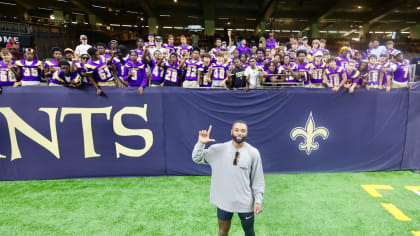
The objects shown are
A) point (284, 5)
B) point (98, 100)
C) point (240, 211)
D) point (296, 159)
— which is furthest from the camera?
point (284, 5)

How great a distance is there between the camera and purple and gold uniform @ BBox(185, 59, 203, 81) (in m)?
6.87

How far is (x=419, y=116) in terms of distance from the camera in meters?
5.98

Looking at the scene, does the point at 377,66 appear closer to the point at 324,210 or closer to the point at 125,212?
the point at 324,210

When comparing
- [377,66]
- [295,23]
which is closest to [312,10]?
[295,23]

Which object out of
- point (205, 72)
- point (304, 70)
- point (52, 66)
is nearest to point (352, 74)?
point (304, 70)

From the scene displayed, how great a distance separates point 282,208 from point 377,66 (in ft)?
15.9

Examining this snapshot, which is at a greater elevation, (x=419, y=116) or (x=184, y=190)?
(x=419, y=116)

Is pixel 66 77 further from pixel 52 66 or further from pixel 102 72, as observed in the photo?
pixel 52 66

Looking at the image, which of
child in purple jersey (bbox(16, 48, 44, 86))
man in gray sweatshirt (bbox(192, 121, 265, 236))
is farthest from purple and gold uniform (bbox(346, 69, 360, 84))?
child in purple jersey (bbox(16, 48, 44, 86))

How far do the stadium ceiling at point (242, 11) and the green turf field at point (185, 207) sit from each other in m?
20.5

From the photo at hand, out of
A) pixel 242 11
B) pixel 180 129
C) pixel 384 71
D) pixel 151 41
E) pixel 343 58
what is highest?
pixel 242 11

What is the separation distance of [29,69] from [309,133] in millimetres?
7119

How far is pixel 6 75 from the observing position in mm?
5949

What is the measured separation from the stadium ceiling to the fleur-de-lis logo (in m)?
19.5
